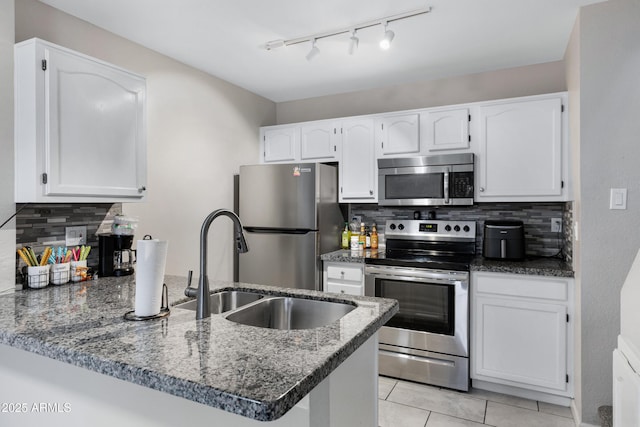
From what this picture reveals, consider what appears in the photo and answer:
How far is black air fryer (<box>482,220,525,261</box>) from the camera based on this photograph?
2785 millimetres

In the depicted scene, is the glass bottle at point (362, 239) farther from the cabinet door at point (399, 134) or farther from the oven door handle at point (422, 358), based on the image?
the oven door handle at point (422, 358)

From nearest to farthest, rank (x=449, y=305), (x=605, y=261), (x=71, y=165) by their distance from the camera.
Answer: (x=71, y=165) → (x=605, y=261) → (x=449, y=305)

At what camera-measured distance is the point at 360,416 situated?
1.35 metres

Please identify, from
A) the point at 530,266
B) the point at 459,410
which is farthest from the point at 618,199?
the point at 459,410

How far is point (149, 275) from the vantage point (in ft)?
4.26

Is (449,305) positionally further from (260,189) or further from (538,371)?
(260,189)

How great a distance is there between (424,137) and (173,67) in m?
2.03

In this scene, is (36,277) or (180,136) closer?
(36,277)

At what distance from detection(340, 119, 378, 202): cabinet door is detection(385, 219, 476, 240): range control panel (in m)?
0.34

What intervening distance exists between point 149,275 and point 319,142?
8.07 feet

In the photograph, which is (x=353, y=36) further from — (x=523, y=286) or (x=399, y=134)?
(x=523, y=286)

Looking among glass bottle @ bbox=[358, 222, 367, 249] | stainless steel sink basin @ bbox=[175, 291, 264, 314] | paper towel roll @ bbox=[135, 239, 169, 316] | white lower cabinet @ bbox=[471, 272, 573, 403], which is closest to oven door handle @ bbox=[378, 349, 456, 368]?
white lower cabinet @ bbox=[471, 272, 573, 403]

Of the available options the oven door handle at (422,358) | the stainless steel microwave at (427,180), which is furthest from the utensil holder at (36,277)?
the stainless steel microwave at (427,180)

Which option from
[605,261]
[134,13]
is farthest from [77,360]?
[605,261]
